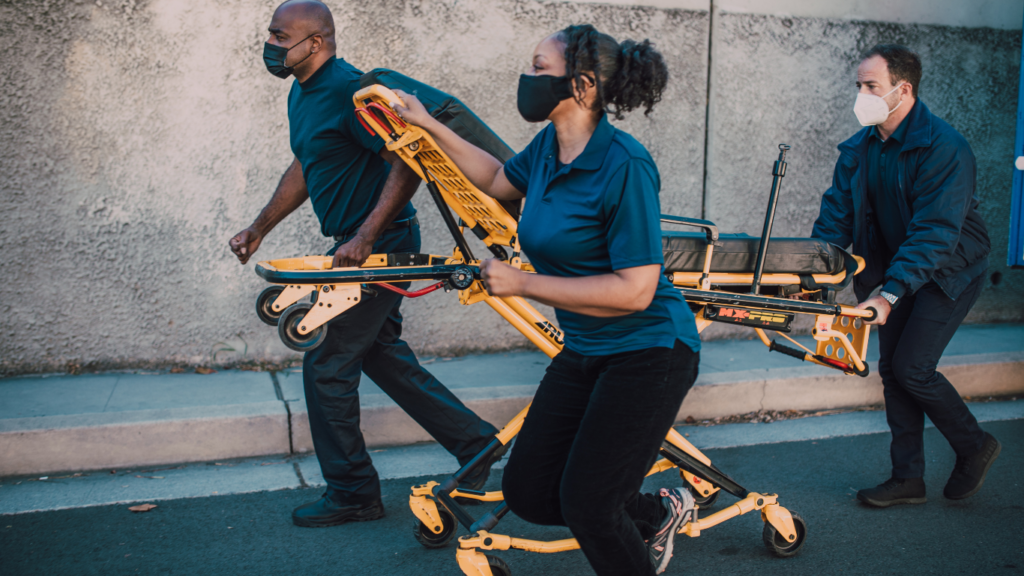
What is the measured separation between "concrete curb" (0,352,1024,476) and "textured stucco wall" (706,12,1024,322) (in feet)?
5.39

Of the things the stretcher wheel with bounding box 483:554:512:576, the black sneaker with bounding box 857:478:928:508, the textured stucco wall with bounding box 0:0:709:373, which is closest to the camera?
the stretcher wheel with bounding box 483:554:512:576

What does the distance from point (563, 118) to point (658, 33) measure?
4093mm

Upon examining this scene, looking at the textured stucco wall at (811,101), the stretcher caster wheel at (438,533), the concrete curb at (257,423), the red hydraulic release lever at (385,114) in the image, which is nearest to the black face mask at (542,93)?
the red hydraulic release lever at (385,114)

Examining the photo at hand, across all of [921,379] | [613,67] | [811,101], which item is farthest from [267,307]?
[811,101]

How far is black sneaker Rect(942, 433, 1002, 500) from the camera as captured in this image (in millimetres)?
3812

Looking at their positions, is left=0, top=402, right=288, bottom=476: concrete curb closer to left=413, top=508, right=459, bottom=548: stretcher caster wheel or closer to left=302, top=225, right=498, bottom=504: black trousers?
left=302, top=225, right=498, bottom=504: black trousers

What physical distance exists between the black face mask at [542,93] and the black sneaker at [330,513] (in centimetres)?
204

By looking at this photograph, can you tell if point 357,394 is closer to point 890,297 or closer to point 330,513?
point 330,513

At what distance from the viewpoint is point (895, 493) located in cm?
382

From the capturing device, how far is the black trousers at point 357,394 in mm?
3475

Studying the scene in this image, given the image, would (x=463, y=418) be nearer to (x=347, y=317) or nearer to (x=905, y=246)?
(x=347, y=317)

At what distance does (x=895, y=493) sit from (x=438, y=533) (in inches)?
85.8

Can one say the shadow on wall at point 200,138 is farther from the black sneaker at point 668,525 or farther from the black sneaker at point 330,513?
the black sneaker at point 668,525

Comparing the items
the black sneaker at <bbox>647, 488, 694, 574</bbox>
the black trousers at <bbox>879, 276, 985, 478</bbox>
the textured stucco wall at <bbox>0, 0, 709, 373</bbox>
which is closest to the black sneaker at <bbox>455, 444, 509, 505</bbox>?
the black sneaker at <bbox>647, 488, 694, 574</bbox>
